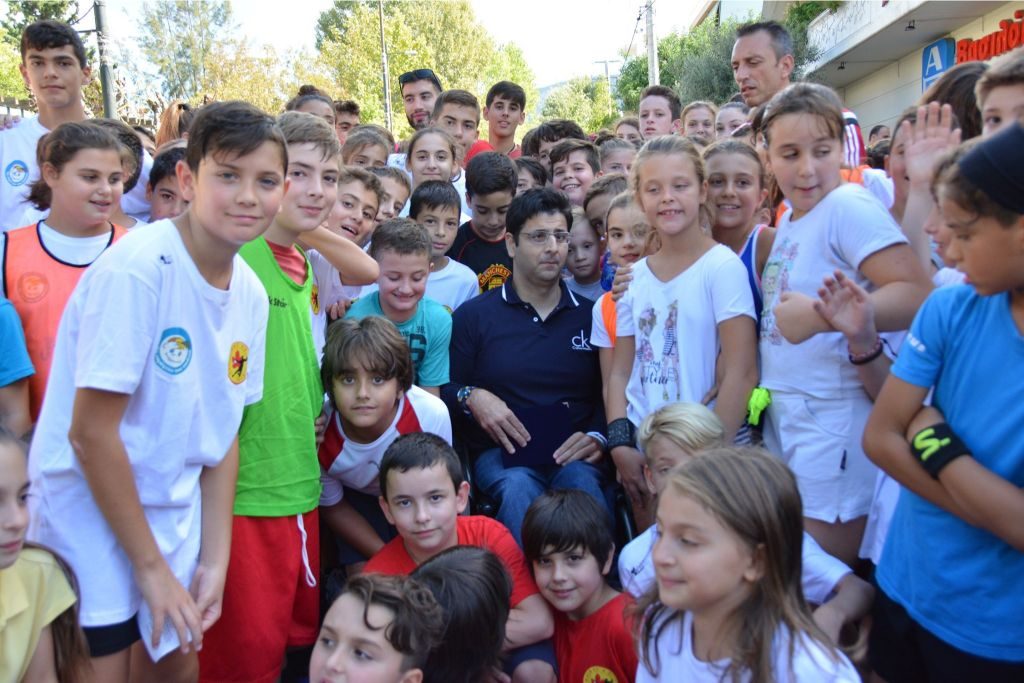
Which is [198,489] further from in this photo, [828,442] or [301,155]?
[828,442]

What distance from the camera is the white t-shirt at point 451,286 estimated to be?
454 cm

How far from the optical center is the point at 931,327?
2148 millimetres

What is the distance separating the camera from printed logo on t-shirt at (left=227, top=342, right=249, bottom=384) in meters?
2.49

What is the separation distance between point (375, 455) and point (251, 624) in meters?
0.86

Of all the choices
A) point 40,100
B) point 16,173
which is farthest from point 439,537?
point 40,100

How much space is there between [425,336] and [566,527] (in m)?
1.28

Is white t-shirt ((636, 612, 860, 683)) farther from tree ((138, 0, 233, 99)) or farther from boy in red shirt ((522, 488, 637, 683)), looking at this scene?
tree ((138, 0, 233, 99))

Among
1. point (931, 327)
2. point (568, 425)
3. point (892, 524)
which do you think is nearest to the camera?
point (931, 327)

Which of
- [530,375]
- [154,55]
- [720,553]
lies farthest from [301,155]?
[154,55]

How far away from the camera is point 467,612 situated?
269 centimetres

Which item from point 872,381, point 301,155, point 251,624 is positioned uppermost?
point 301,155

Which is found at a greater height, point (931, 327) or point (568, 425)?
point (931, 327)

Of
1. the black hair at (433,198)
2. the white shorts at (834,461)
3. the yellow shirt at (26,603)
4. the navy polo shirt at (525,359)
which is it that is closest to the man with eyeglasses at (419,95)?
the black hair at (433,198)

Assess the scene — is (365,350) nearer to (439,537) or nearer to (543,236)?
(439,537)
